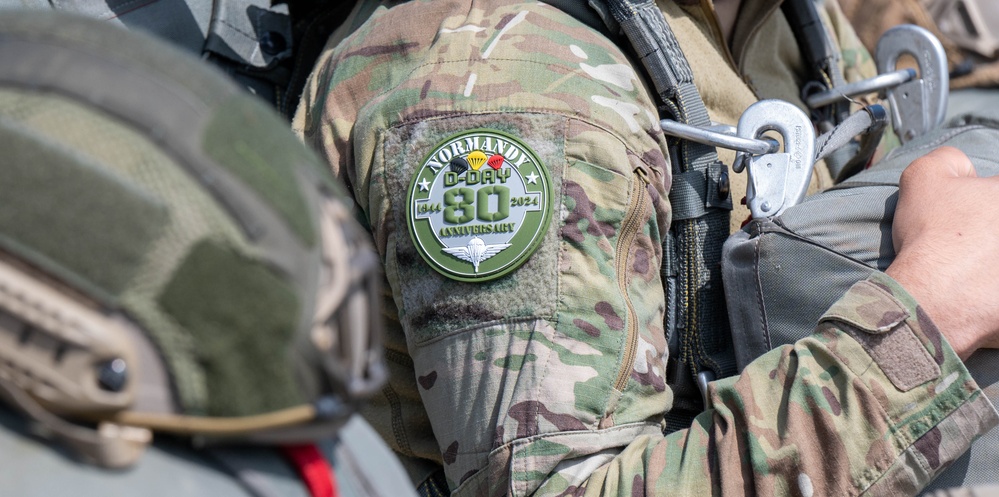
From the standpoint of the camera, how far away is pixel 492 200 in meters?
1.17

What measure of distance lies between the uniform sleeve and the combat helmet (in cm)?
61

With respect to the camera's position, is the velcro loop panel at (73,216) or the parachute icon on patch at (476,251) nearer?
the velcro loop panel at (73,216)

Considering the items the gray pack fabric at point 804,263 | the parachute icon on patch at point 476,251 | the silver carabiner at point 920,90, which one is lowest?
the parachute icon on patch at point 476,251

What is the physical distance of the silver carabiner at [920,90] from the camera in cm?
173

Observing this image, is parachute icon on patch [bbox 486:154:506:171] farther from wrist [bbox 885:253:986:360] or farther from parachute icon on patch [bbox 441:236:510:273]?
wrist [bbox 885:253:986:360]

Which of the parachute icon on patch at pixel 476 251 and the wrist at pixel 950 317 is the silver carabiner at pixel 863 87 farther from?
the parachute icon on patch at pixel 476 251

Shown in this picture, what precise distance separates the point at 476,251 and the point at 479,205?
2.4 inches

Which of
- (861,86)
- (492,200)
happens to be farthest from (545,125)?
(861,86)

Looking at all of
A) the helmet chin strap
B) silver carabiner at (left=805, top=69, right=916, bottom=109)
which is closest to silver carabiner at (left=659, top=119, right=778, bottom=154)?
silver carabiner at (left=805, top=69, right=916, bottom=109)

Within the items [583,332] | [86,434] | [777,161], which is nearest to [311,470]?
[86,434]

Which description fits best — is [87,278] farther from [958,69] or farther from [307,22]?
[958,69]

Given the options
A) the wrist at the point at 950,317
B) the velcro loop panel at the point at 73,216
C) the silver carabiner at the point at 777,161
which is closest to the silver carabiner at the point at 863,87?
the silver carabiner at the point at 777,161

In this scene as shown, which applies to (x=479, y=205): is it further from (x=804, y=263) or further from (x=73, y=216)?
(x=73, y=216)

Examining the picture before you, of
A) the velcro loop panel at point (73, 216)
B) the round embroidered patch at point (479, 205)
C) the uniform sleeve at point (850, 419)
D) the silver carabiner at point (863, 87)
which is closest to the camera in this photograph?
the velcro loop panel at point (73, 216)
